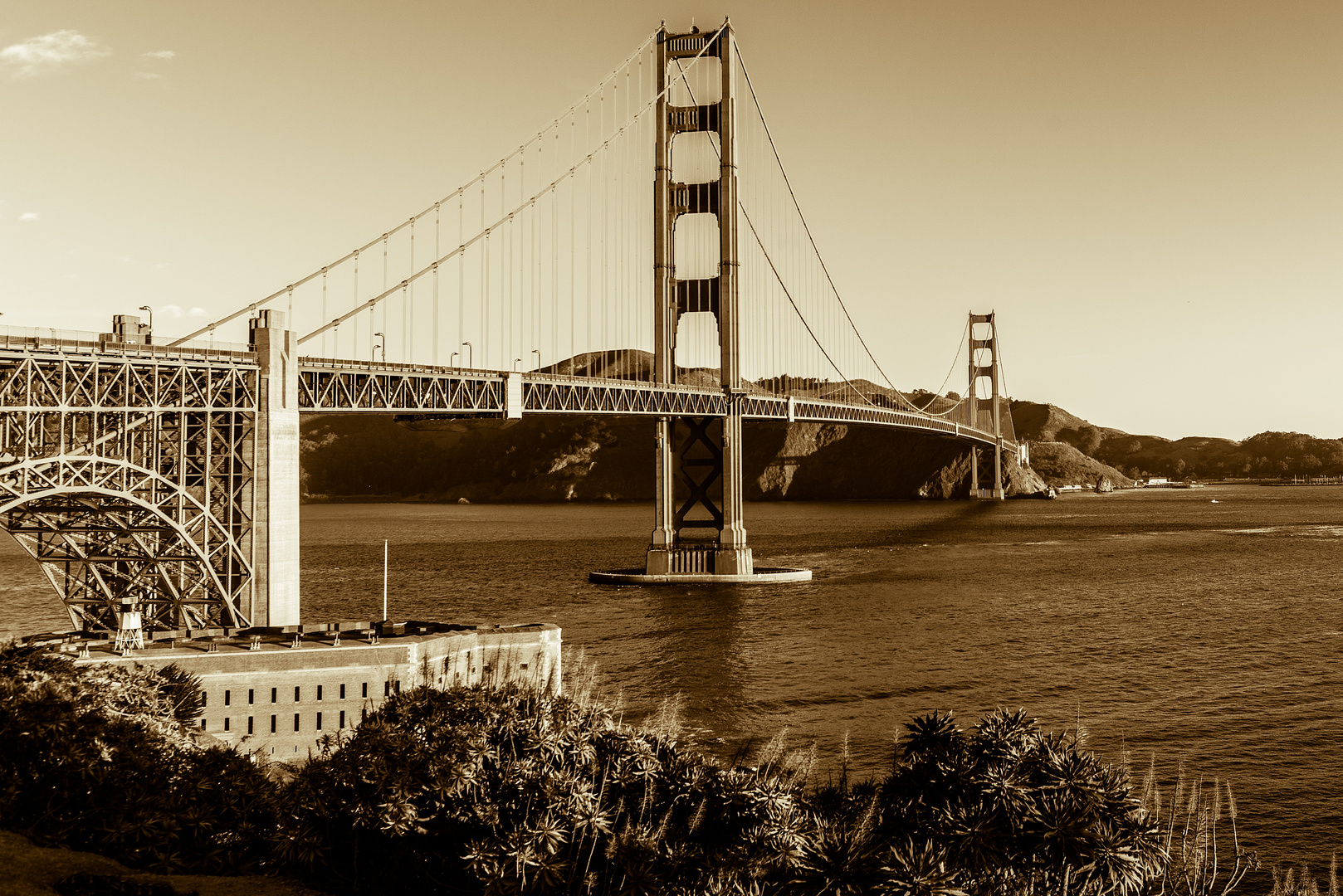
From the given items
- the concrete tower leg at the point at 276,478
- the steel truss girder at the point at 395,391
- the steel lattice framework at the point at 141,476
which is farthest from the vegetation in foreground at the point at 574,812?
the steel truss girder at the point at 395,391

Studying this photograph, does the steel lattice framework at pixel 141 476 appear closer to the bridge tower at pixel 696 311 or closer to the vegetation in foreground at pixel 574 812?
the vegetation in foreground at pixel 574 812

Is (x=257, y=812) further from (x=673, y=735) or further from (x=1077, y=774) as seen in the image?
(x=1077, y=774)

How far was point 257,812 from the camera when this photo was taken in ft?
60.3

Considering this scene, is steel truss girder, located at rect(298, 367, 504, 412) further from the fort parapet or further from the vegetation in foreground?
the vegetation in foreground

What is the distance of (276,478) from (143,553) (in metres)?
4.89

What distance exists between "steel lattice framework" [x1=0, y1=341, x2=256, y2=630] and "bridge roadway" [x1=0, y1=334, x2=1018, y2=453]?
0.10 metres

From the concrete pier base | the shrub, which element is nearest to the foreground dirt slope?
the shrub

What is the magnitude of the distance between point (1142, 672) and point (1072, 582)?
31903mm

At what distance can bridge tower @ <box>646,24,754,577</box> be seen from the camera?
234 feet

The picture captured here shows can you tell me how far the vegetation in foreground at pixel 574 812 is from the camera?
43.9ft

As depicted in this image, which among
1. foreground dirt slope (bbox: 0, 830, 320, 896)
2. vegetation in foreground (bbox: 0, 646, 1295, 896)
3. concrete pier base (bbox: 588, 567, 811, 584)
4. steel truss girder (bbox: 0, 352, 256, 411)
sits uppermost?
steel truss girder (bbox: 0, 352, 256, 411)

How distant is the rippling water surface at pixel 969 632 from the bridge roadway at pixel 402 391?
10647 mm

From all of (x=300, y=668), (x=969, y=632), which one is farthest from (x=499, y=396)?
(x=300, y=668)

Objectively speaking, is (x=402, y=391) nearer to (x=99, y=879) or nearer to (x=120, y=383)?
(x=120, y=383)
